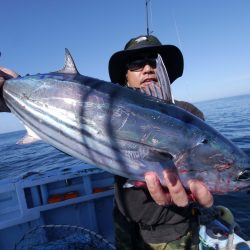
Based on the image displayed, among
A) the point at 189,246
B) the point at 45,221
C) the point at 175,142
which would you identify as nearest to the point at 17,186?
the point at 45,221

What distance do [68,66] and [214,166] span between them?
1580 mm

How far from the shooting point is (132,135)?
1931 mm

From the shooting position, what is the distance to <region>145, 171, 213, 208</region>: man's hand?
193cm

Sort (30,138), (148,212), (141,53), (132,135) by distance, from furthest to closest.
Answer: (141,53)
(148,212)
(30,138)
(132,135)

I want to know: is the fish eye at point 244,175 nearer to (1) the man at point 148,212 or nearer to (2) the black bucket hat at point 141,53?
(1) the man at point 148,212

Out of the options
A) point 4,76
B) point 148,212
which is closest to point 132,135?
point 148,212

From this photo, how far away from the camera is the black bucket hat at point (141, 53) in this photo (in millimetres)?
3141

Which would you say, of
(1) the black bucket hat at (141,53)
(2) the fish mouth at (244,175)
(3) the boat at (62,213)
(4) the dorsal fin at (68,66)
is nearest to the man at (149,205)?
(1) the black bucket hat at (141,53)

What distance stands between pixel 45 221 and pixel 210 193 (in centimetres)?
381

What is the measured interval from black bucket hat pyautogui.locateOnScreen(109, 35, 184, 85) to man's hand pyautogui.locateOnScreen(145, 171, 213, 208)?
5.90 feet

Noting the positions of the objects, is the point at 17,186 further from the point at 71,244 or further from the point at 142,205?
the point at 142,205

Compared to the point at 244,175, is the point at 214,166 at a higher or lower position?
higher

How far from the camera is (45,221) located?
476cm

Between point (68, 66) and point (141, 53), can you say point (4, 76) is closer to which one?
point (68, 66)
